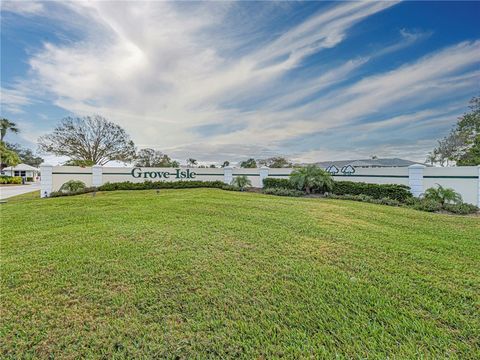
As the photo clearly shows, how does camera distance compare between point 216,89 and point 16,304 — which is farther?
point 216,89

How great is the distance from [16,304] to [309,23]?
31.6 feet

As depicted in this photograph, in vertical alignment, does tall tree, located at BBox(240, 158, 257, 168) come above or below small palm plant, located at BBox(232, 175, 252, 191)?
above

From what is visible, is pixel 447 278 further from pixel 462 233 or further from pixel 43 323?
pixel 43 323

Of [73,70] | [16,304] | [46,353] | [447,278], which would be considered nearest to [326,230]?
[447,278]

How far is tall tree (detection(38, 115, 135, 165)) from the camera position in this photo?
2177 centimetres

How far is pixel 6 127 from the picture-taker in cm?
3186

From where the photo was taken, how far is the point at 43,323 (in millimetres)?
2059

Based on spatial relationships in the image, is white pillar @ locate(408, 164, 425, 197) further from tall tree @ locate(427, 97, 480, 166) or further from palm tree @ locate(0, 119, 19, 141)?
palm tree @ locate(0, 119, 19, 141)

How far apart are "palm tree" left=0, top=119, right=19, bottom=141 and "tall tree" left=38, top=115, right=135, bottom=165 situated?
16563mm

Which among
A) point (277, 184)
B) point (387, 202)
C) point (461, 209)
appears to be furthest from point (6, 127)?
point (461, 209)

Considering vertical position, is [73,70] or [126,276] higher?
[73,70]

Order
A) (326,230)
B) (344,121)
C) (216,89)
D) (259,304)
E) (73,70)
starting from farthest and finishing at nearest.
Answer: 1. (344,121)
2. (216,89)
3. (73,70)
4. (326,230)
5. (259,304)

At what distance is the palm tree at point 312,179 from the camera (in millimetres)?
11352

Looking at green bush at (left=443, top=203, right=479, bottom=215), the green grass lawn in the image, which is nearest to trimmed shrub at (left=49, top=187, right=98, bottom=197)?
the green grass lawn
